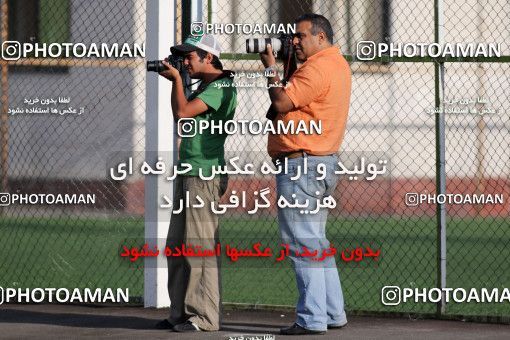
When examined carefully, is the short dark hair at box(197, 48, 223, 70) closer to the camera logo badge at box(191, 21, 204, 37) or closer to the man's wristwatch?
the man's wristwatch

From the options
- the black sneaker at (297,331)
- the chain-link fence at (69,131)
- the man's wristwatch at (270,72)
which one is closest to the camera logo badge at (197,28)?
the man's wristwatch at (270,72)

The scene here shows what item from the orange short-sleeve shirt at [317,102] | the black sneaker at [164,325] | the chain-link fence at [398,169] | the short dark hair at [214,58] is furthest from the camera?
the chain-link fence at [398,169]

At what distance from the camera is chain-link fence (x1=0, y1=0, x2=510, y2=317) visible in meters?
13.9

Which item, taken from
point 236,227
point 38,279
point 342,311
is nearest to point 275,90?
point 342,311

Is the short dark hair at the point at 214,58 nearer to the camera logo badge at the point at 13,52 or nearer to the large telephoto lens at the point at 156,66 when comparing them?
the large telephoto lens at the point at 156,66

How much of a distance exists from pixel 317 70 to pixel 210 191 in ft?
3.46

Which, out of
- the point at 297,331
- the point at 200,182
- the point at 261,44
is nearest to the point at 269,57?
the point at 261,44

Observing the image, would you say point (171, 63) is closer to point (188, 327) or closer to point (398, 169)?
point (188, 327)

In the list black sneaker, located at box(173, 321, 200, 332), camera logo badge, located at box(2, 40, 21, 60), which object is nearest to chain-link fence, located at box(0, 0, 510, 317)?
camera logo badge, located at box(2, 40, 21, 60)

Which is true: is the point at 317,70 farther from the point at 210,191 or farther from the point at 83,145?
the point at 83,145

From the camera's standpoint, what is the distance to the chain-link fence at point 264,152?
45.7 feet

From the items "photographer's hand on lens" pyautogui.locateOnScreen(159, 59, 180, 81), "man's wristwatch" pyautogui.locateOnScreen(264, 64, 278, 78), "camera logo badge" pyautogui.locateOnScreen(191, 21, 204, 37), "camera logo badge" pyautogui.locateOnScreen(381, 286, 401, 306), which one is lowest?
"camera logo badge" pyautogui.locateOnScreen(381, 286, 401, 306)

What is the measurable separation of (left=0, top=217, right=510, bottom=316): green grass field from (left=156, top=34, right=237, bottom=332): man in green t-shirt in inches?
44.1

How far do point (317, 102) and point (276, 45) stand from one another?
0.45 m
